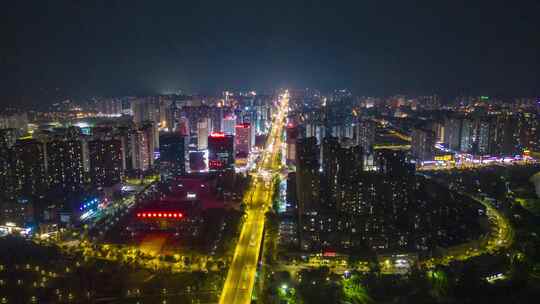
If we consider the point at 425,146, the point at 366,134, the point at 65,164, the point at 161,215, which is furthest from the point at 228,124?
the point at 161,215

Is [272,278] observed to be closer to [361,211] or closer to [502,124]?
[361,211]

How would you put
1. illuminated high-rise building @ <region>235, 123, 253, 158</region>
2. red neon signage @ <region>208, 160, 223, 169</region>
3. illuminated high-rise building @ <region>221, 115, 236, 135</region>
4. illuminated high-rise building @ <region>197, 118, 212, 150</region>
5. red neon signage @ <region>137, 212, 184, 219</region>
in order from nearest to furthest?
red neon signage @ <region>137, 212, 184, 219</region> → red neon signage @ <region>208, 160, 223, 169</region> → illuminated high-rise building @ <region>235, 123, 253, 158</region> → illuminated high-rise building @ <region>197, 118, 212, 150</region> → illuminated high-rise building @ <region>221, 115, 236, 135</region>

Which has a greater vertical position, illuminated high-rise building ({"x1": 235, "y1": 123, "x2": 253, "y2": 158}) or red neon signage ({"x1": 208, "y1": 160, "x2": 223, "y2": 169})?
illuminated high-rise building ({"x1": 235, "y1": 123, "x2": 253, "y2": 158})

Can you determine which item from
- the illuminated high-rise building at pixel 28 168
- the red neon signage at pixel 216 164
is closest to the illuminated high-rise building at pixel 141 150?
the red neon signage at pixel 216 164

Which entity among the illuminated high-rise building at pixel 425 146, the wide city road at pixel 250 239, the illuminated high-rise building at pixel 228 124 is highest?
the illuminated high-rise building at pixel 228 124

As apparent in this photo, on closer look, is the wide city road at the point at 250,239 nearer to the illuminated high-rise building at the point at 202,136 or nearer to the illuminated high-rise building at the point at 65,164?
the illuminated high-rise building at the point at 202,136

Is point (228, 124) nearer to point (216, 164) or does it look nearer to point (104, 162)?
point (216, 164)

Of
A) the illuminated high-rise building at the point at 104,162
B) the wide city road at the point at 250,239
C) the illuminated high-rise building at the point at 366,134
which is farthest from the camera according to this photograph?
the illuminated high-rise building at the point at 366,134

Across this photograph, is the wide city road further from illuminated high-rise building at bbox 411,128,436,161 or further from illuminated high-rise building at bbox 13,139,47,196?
illuminated high-rise building at bbox 13,139,47,196

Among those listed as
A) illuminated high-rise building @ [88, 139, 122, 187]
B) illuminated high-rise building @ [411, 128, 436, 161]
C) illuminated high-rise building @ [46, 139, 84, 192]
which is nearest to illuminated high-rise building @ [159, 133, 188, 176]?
illuminated high-rise building @ [88, 139, 122, 187]
